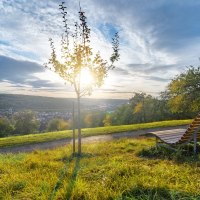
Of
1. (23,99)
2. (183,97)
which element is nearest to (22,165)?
(183,97)

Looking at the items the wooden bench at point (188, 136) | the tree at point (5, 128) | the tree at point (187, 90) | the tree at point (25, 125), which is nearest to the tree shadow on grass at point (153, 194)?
the wooden bench at point (188, 136)

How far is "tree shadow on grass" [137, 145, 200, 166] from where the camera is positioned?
10016 mm

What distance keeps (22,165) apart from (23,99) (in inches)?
6112

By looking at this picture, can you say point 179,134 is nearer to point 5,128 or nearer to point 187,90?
point 187,90

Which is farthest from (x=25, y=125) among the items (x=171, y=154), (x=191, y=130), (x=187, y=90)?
(x=191, y=130)

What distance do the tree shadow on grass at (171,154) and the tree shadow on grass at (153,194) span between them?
4.68 metres

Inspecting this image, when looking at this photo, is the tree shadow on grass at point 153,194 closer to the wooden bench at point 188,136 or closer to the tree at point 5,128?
the wooden bench at point 188,136

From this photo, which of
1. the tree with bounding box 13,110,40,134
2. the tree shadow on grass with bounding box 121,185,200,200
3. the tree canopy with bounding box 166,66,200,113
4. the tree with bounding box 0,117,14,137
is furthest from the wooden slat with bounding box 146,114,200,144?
the tree with bounding box 13,110,40,134

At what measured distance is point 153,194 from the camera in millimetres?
5125

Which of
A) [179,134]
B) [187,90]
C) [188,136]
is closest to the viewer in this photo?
[188,136]

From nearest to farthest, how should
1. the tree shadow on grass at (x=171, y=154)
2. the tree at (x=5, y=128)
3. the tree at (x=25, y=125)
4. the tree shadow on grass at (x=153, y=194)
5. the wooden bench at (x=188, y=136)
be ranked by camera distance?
the tree shadow on grass at (x=153, y=194), the tree shadow on grass at (x=171, y=154), the wooden bench at (x=188, y=136), the tree at (x=5, y=128), the tree at (x=25, y=125)

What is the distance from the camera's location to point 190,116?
57.0 meters

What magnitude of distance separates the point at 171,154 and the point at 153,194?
6.02m

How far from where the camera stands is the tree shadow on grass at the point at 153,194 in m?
4.84
